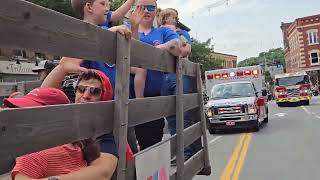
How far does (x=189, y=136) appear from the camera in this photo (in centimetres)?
461

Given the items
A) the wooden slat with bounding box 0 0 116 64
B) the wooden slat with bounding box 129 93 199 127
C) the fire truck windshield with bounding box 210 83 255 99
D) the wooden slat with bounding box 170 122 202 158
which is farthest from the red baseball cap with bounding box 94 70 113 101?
the fire truck windshield with bounding box 210 83 255 99

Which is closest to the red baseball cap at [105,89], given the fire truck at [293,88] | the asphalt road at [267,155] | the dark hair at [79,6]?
the dark hair at [79,6]

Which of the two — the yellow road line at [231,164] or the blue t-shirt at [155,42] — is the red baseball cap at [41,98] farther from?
the yellow road line at [231,164]

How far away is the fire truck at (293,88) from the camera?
33000 mm

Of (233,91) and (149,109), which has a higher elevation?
(233,91)

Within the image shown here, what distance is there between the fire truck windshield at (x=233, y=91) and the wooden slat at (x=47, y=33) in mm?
14667

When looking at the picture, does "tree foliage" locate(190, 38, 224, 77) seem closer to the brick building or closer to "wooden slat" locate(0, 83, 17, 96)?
the brick building

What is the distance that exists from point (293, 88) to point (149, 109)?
31507 millimetres

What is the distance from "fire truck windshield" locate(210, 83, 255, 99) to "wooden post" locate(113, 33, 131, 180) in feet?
47.1

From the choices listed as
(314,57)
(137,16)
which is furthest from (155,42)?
(314,57)

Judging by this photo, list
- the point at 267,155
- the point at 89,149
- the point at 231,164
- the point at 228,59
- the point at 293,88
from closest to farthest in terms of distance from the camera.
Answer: the point at 89,149, the point at 231,164, the point at 267,155, the point at 293,88, the point at 228,59

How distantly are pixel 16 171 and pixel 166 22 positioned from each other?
11.0 ft

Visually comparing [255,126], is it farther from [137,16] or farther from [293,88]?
[293,88]

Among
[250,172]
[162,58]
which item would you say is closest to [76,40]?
[162,58]
